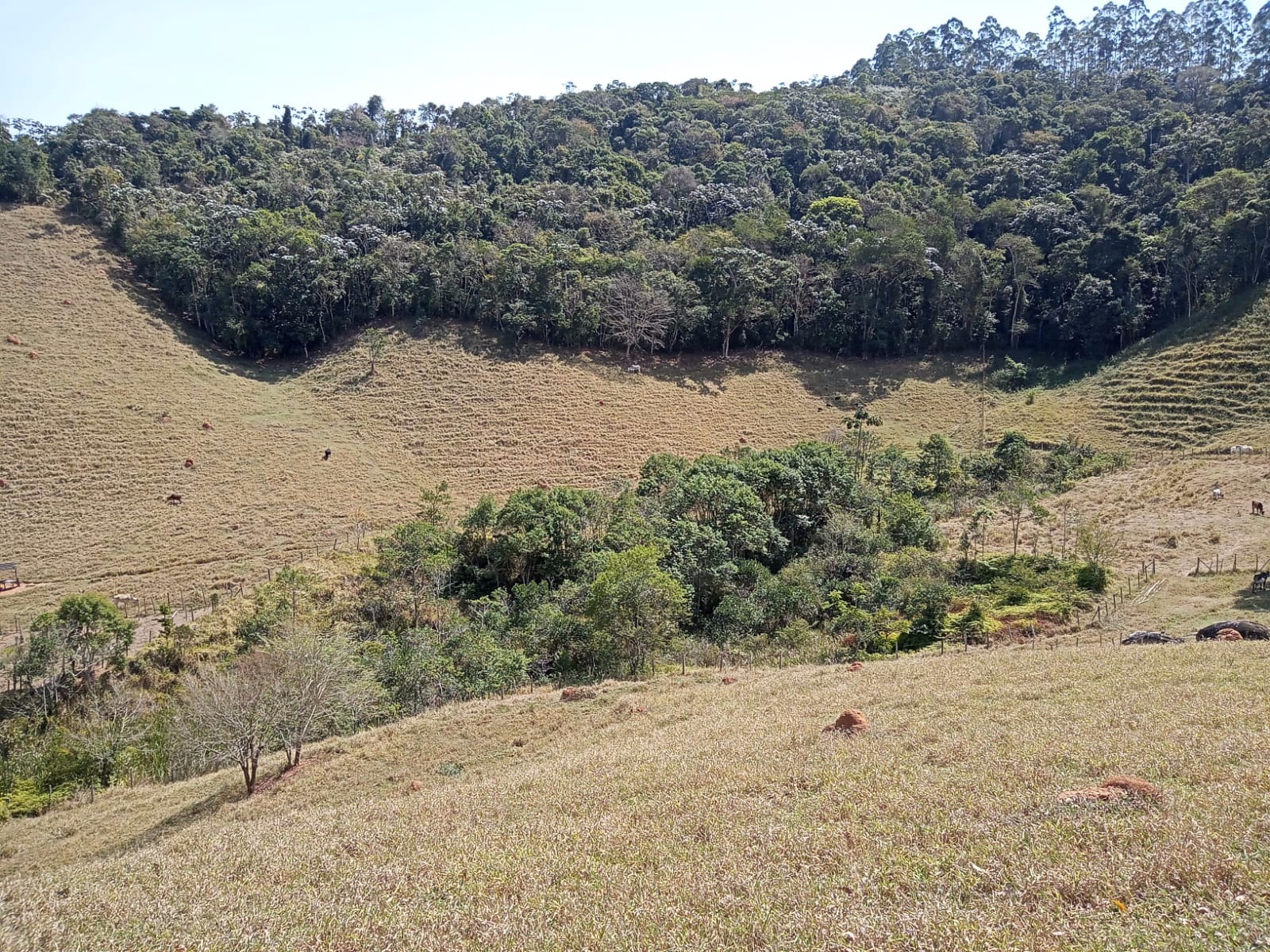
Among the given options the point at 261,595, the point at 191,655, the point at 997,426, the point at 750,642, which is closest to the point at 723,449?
the point at 997,426

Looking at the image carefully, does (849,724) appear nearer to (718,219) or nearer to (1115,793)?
(1115,793)

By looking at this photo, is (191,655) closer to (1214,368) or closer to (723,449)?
(723,449)

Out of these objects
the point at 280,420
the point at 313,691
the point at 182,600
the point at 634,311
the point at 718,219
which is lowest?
the point at 182,600

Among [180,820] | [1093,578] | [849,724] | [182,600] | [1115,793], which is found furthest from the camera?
[182,600]

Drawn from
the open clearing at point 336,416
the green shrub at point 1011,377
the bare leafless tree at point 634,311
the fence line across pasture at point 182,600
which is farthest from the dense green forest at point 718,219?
the fence line across pasture at point 182,600

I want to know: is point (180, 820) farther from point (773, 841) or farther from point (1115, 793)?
point (1115, 793)

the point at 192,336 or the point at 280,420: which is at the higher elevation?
the point at 192,336

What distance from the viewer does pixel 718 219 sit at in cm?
9662

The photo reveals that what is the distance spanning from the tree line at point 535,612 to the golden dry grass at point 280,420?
900 centimetres

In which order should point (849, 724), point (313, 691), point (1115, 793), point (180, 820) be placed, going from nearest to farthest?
point (1115, 793) < point (849, 724) < point (180, 820) < point (313, 691)

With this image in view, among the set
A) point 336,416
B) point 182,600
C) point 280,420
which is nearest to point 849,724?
point 182,600

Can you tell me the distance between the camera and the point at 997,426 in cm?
6156

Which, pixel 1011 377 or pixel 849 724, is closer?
pixel 849 724

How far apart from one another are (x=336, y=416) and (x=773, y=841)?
60489 mm
